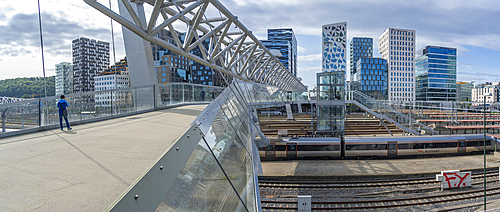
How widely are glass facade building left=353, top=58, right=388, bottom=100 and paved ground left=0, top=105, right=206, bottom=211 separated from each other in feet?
310

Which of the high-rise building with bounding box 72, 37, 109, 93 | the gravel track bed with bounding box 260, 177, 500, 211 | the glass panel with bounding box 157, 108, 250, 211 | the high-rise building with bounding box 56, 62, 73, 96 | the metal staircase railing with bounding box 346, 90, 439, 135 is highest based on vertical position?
the high-rise building with bounding box 72, 37, 109, 93

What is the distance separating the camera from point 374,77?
9144 cm

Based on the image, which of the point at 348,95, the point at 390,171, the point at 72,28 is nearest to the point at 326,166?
the point at 390,171

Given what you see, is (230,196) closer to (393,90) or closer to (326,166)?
(326,166)

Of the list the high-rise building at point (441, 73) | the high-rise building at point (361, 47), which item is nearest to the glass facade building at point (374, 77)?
the high-rise building at point (441, 73)

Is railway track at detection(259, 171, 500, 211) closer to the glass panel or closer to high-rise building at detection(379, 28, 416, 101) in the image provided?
the glass panel

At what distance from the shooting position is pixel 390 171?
1639 centimetres

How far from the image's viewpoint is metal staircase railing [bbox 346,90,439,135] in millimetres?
26734

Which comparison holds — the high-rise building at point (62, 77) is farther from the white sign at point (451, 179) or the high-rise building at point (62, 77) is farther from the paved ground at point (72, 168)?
the white sign at point (451, 179)

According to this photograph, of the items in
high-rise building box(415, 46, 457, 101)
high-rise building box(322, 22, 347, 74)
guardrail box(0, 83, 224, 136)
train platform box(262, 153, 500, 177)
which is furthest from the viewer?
high-rise building box(322, 22, 347, 74)

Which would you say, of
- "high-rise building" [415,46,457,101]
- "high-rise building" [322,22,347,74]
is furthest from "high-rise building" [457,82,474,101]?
"high-rise building" [322,22,347,74]

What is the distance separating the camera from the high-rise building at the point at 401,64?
3684 inches

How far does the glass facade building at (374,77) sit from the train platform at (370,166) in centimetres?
7490

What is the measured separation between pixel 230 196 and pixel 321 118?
70.8ft
